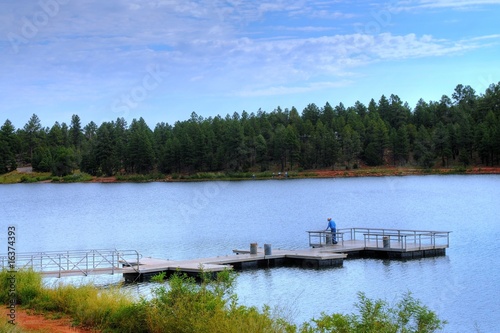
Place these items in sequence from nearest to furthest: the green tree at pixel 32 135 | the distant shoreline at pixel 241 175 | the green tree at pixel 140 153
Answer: the distant shoreline at pixel 241 175, the green tree at pixel 140 153, the green tree at pixel 32 135

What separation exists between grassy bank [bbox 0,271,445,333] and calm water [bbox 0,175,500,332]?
425cm

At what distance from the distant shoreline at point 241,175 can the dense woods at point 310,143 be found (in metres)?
1.71


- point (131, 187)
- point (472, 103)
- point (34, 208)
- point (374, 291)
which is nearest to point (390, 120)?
point (472, 103)

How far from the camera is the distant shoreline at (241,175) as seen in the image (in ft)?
373

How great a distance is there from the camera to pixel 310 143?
123 metres

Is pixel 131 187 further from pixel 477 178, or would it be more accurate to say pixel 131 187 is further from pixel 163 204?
pixel 477 178

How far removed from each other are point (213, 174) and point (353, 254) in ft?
296

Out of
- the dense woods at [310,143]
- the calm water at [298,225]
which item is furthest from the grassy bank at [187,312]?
the dense woods at [310,143]

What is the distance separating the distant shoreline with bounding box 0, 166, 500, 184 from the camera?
113688 millimetres

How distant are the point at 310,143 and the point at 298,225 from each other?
68687mm

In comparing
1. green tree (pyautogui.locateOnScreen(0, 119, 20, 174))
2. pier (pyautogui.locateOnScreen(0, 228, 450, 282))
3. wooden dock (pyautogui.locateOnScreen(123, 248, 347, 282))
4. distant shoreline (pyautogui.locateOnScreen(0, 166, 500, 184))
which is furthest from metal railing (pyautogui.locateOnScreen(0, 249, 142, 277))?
green tree (pyautogui.locateOnScreen(0, 119, 20, 174))

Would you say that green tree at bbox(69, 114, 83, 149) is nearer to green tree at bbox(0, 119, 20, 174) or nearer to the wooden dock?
green tree at bbox(0, 119, 20, 174)

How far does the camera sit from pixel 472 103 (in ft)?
436

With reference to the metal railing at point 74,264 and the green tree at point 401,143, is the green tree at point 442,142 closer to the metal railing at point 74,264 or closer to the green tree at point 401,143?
the green tree at point 401,143
